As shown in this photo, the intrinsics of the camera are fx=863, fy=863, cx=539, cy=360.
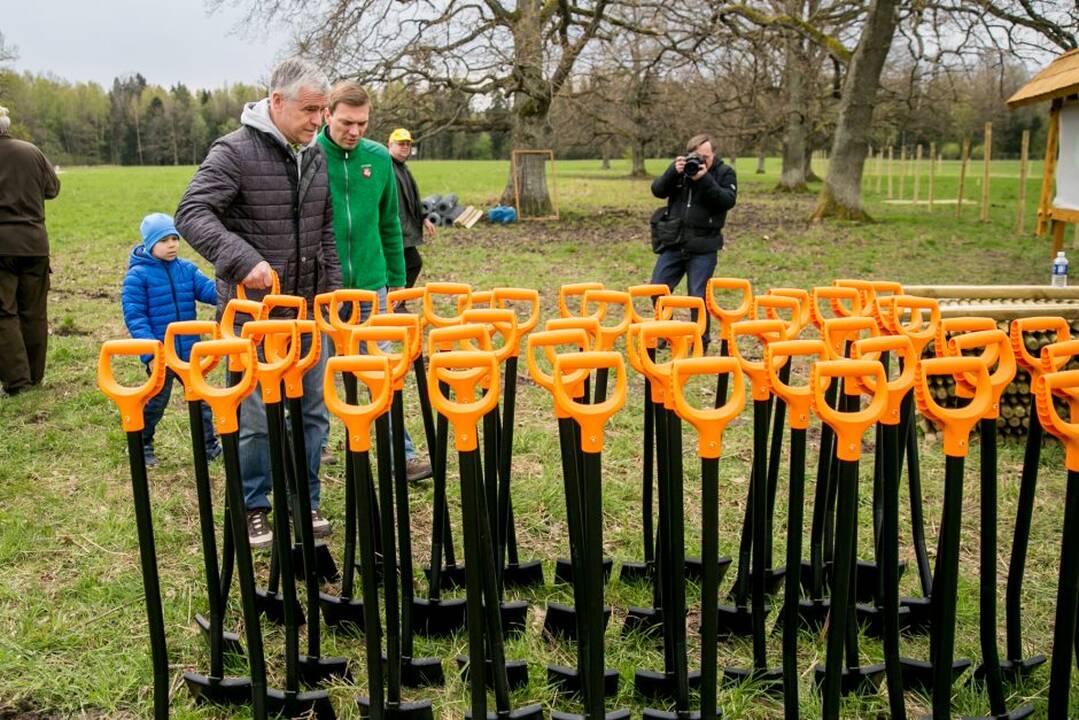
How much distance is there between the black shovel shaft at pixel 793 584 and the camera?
2.45 metres

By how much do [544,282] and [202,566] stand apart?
7374 millimetres

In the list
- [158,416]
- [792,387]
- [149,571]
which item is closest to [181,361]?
[149,571]

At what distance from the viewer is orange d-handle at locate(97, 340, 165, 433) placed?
2.35 metres

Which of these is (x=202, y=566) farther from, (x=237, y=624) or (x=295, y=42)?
(x=295, y=42)

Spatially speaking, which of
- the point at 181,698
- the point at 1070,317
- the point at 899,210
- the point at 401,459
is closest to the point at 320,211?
the point at 401,459

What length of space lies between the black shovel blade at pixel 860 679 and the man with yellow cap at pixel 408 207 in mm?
4202

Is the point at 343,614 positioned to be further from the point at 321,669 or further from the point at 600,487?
the point at 600,487

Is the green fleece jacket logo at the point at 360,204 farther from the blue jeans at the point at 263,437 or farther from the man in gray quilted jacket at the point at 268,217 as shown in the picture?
the blue jeans at the point at 263,437

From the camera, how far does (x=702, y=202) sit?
679 cm

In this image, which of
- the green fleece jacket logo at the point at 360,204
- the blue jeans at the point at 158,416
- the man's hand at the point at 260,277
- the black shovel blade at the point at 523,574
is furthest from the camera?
the blue jeans at the point at 158,416

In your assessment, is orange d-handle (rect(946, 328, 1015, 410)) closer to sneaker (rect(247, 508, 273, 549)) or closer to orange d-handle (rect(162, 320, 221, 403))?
orange d-handle (rect(162, 320, 221, 403))

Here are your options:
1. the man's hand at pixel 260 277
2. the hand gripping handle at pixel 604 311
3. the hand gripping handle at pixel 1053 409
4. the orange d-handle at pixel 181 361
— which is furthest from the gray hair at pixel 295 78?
the hand gripping handle at pixel 1053 409

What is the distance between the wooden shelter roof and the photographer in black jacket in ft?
17.7

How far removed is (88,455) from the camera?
498 cm
